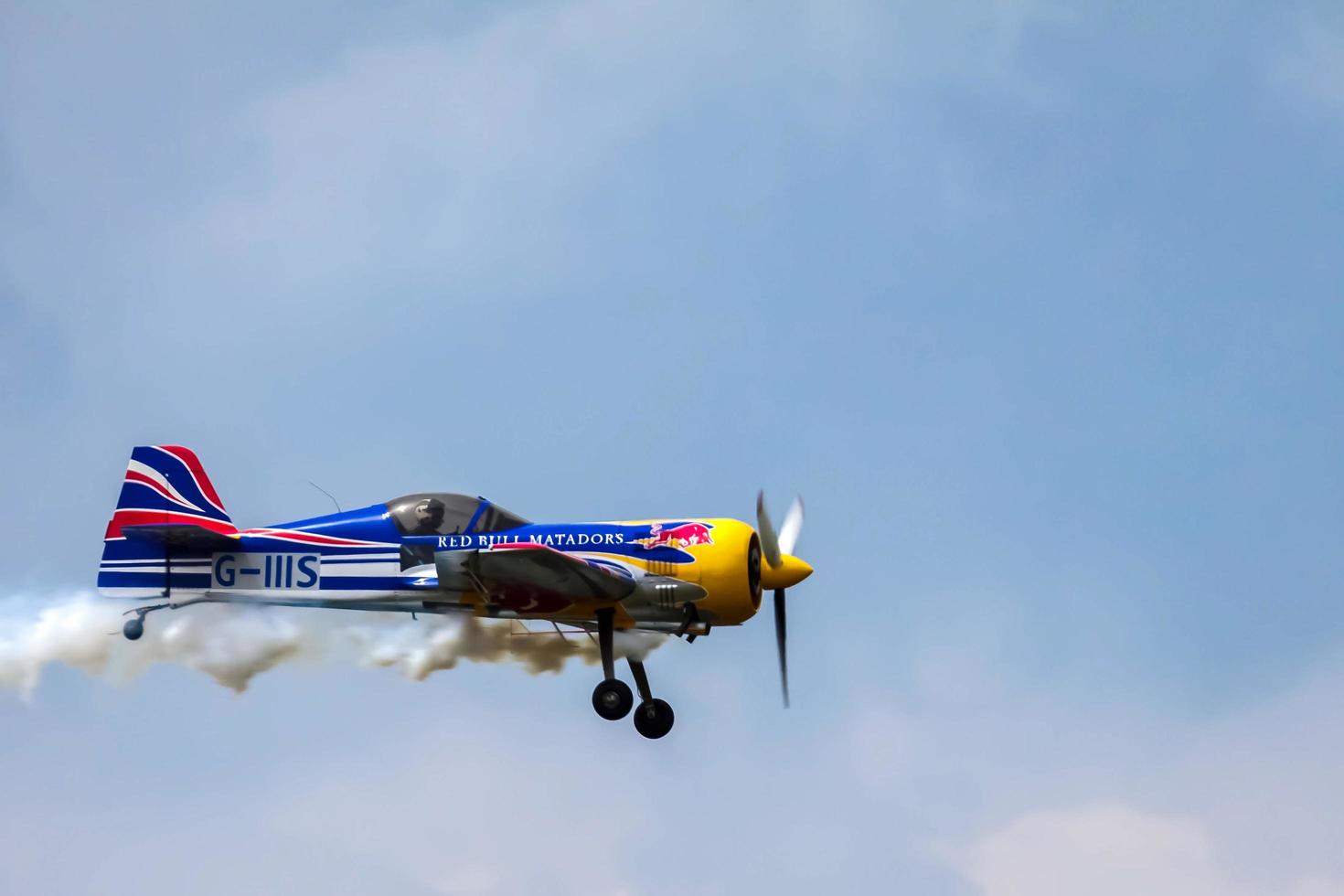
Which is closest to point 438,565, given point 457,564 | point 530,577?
point 457,564

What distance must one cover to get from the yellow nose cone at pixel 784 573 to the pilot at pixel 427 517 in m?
4.39

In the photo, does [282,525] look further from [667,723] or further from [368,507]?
[667,723]

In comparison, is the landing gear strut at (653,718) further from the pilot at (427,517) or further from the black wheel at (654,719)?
the pilot at (427,517)

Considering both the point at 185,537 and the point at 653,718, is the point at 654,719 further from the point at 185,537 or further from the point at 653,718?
the point at 185,537

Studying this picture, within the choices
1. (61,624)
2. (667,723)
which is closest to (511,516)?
(667,723)

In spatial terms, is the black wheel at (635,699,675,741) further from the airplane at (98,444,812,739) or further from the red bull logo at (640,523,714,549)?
the red bull logo at (640,523,714,549)

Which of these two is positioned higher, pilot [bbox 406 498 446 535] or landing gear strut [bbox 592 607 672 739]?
pilot [bbox 406 498 446 535]

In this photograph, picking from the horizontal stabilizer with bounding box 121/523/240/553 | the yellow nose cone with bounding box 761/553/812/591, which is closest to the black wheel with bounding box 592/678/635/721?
the yellow nose cone with bounding box 761/553/812/591

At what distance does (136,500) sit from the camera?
108 feet

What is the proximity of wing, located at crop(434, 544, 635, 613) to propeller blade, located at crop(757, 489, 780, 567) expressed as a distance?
1.91m

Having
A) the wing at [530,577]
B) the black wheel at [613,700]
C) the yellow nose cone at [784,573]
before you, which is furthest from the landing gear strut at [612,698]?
the yellow nose cone at [784,573]

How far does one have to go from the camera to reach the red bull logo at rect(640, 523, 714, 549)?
30844 mm

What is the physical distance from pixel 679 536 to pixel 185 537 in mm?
6828

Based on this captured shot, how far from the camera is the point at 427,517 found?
31.7 metres
